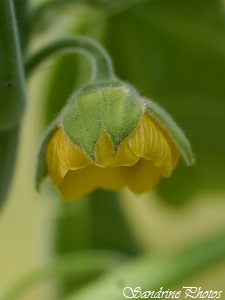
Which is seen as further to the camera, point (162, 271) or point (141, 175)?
point (162, 271)

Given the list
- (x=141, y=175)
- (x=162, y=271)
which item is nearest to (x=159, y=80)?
(x=162, y=271)

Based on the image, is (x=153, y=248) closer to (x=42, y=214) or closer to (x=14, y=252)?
(x=42, y=214)

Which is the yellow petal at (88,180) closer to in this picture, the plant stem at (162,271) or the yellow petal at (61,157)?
the yellow petal at (61,157)

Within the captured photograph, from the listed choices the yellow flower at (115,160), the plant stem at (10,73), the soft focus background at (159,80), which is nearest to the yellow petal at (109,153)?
the yellow flower at (115,160)

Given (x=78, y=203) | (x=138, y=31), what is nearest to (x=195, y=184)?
(x=78, y=203)

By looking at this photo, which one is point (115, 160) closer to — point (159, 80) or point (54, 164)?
point (54, 164)

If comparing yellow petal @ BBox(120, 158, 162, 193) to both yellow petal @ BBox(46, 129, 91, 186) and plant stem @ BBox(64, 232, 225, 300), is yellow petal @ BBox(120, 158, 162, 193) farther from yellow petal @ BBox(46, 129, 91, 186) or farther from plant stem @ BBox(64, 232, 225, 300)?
plant stem @ BBox(64, 232, 225, 300)
